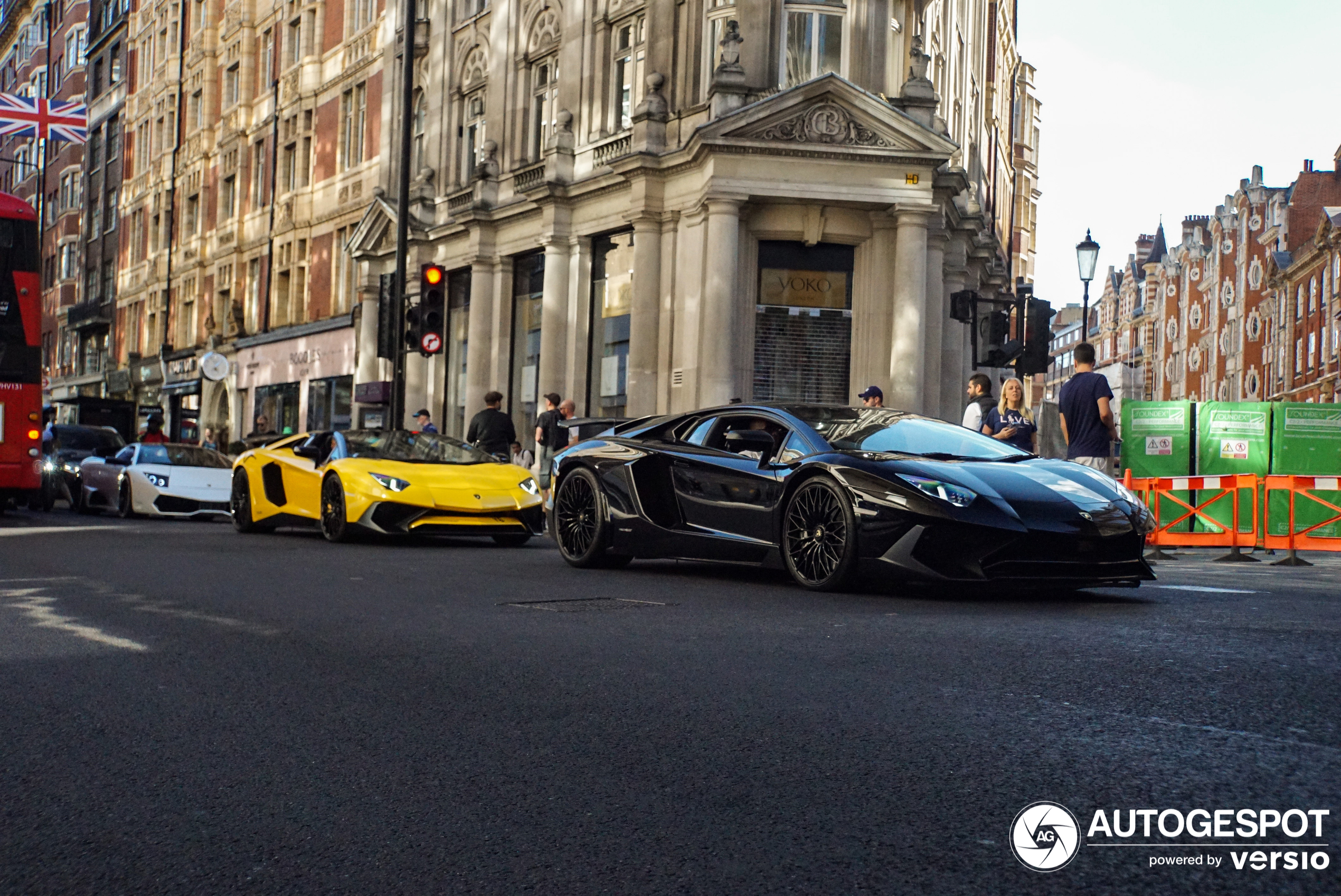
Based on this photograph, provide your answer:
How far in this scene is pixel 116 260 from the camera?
57688mm

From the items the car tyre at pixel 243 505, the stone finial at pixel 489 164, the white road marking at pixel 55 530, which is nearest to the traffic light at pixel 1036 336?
the car tyre at pixel 243 505

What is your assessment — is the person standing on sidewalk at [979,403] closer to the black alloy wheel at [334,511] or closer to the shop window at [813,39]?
the black alloy wheel at [334,511]

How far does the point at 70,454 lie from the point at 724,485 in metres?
18.7

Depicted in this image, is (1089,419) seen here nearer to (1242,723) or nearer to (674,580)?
(674,580)

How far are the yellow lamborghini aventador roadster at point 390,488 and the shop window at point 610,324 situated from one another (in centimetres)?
1113

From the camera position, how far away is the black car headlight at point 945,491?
305 inches

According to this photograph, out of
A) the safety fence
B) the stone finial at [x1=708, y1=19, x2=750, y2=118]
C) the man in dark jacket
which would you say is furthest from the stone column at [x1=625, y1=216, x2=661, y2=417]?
the safety fence

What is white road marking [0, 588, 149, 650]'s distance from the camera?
624 centimetres

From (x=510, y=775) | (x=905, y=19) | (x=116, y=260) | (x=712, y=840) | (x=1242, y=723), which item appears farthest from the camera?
(x=116, y=260)

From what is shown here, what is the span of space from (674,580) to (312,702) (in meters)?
4.84

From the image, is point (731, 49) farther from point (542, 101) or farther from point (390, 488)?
point (390, 488)

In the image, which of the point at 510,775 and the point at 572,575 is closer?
the point at 510,775

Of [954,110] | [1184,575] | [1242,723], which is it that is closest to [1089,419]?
[1184,575]

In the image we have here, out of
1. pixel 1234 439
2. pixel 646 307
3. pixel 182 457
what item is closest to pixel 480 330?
pixel 646 307
